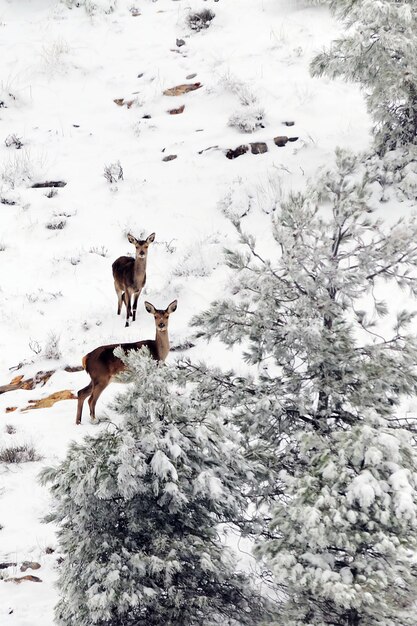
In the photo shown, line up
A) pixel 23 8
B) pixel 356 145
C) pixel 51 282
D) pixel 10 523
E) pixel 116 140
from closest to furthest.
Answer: pixel 10 523 < pixel 51 282 < pixel 356 145 < pixel 116 140 < pixel 23 8

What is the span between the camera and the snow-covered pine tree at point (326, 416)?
4.67 m

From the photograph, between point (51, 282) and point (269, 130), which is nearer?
point (51, 282)

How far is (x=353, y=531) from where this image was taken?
→ 4688 mm

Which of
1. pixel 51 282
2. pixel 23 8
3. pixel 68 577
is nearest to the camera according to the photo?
pixel 68 577

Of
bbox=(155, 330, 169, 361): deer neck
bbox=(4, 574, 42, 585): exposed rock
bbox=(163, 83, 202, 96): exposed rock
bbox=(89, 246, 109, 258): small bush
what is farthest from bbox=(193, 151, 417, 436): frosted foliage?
bbox=(163, 83, 202, 96): exposed rock

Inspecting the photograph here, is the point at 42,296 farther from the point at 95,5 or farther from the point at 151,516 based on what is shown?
the point at 95,5

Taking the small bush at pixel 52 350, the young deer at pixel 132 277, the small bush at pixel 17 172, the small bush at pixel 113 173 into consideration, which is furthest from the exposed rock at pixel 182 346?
the small bush at pixel 17 172

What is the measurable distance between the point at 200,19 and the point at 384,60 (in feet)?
41.6

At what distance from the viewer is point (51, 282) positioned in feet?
50.0

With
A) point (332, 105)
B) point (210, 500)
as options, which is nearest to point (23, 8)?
point (332, 105)

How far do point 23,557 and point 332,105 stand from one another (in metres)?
15.6

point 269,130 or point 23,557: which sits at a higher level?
point 269,130

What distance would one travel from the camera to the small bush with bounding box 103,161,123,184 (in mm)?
18500

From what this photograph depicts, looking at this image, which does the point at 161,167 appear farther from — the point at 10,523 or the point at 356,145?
the point at 10,523
